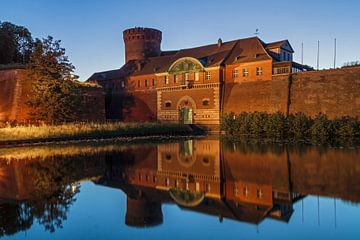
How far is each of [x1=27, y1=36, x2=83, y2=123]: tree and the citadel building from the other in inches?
558

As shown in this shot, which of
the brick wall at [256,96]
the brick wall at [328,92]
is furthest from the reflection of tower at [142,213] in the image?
the brick wall at [256,96]

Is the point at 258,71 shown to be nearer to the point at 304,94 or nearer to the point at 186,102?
the point at 304,94

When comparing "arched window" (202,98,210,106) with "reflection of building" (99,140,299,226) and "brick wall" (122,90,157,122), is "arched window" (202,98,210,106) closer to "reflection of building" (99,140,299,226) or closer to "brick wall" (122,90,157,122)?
"brick wall" (122,90,157,122)

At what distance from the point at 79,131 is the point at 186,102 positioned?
54.0 feet

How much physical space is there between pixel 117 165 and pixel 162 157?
292cm

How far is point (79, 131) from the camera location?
25.0 m

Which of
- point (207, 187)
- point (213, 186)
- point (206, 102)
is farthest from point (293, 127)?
point (207, 187)

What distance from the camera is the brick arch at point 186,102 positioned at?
3812cm

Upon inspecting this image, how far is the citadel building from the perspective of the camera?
1356 inches

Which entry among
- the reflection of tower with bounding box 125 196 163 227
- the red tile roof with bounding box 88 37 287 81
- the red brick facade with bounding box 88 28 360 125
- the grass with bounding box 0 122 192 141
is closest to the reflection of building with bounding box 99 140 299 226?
the reflection of tower with bounding box 125 196 163 227

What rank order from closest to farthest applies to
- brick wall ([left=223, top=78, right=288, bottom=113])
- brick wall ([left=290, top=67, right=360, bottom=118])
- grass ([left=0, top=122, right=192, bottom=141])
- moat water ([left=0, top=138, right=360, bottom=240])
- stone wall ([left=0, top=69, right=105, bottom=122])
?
moat water ([left=0, top=138, right=360, bottom=240]) < grass ([left=0, top=122, right=192, bottom=141]) < brick wall ([left=290, top=67, right=360, bottom=118]) < stone wall ([left=0, top=69, right=105, bottom=122]) < brick wall ([left=223, top=78, right=288, bottom=113])

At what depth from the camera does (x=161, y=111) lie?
136 ft

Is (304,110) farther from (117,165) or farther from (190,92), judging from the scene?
(117,165)

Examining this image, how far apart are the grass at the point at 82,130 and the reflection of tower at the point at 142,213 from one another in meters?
17.0
